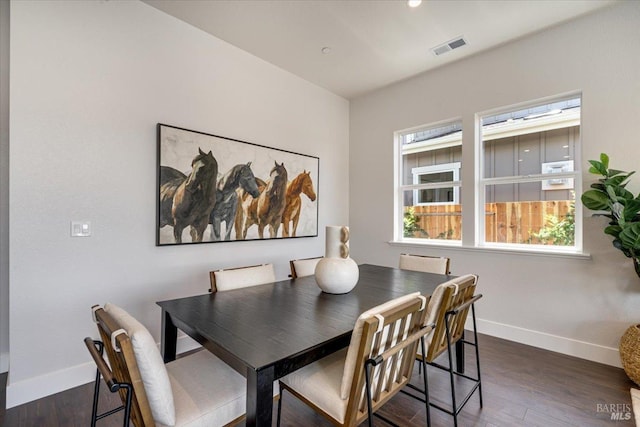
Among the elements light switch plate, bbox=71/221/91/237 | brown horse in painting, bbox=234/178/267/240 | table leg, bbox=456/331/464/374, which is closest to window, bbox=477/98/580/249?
table leg, bbox=456/331/464/374

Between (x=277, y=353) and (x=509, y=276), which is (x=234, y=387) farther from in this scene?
(x=509, y=276)

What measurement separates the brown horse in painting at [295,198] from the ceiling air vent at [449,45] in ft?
6.61

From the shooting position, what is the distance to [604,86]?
8.77 ft

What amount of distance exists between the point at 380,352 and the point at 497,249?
2567 mm

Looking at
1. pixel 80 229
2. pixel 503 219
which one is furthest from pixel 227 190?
pixel 503 219

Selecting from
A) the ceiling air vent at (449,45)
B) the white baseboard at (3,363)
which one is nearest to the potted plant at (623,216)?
the ceiling air vent at (449,45)

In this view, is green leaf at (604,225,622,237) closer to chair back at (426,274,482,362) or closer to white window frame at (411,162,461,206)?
chair back at (426,274,482,362)

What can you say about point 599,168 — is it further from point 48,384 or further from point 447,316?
point 48,384

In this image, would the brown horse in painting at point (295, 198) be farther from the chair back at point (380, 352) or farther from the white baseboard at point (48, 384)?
the chair back at point (380, 352)

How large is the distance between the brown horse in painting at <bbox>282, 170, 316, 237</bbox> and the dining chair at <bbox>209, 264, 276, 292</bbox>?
4.24ft

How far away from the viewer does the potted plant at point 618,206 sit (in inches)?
88.0

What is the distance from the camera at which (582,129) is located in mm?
2791

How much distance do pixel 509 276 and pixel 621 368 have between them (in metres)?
1.05

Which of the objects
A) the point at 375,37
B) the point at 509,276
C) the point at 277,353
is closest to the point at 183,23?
the point at 375,37
